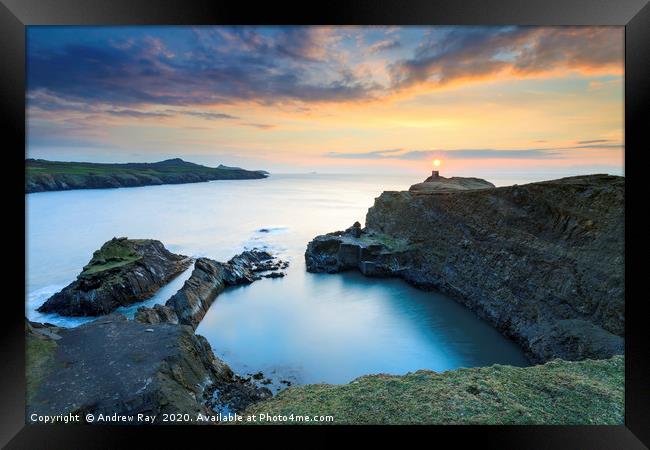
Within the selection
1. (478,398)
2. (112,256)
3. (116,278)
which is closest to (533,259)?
(478,398)

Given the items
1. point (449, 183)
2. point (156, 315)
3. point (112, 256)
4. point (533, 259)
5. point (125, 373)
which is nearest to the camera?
point (125, 373)

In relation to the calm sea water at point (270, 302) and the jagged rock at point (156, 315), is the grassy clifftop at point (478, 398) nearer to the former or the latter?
the calm sea water at point (270, 302)

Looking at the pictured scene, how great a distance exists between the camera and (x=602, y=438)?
3.50 metres

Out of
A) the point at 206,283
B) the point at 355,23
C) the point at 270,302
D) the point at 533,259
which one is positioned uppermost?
the point at 355,23

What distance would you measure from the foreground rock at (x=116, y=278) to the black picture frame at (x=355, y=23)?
26.1ft

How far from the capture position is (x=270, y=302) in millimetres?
12922

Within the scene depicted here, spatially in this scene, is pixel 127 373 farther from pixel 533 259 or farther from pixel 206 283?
pixel 533 259

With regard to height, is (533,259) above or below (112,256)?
above

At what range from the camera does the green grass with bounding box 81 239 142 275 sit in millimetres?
11545

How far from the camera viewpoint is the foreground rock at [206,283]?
9406 mm

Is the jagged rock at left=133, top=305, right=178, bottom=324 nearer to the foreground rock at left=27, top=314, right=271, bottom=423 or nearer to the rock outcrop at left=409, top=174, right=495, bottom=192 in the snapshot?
the foreground rock at left=27, top=314, right=271, bottom=423

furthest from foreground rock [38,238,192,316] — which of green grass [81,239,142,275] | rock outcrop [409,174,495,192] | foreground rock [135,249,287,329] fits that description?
rock outcrop [409,174,495,192]

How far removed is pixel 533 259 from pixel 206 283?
11926 millimetres

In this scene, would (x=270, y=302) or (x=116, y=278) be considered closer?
(x=116, y=278)
